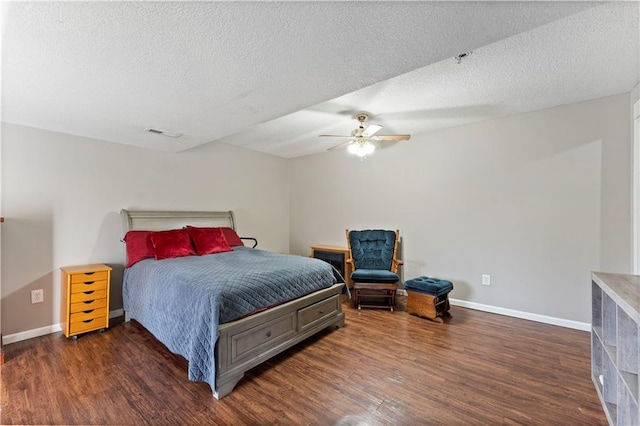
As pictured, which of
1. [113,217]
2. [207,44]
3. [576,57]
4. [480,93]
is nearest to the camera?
[207,44]

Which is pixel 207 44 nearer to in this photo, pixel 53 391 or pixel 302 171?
pixel 53 391

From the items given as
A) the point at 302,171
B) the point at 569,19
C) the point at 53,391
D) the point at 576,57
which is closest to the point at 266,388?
the point at 53,391

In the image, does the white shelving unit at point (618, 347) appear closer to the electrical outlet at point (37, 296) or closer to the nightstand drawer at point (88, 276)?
the nightstand drawer at point (88, 276)

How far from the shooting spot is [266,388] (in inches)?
80.3

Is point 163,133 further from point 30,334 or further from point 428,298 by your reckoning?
point 428,298

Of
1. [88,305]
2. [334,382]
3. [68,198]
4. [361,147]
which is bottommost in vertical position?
[334,382]

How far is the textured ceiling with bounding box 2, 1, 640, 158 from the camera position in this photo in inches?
50.8

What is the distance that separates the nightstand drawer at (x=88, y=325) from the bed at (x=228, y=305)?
254 millimetres

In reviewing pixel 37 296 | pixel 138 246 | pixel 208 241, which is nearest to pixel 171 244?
pixel 138 246

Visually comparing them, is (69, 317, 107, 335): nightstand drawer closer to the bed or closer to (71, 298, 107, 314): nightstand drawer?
(71, 298, 107, 314): nightstand drawer

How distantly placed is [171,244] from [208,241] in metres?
0.49

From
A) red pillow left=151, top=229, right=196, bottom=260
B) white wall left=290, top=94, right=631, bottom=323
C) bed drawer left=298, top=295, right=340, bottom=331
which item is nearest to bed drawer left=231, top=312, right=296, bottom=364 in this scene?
bed drawer left=298, top=295, right=340, bottom=331

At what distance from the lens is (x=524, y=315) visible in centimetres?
336

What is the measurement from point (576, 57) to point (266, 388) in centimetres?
353
